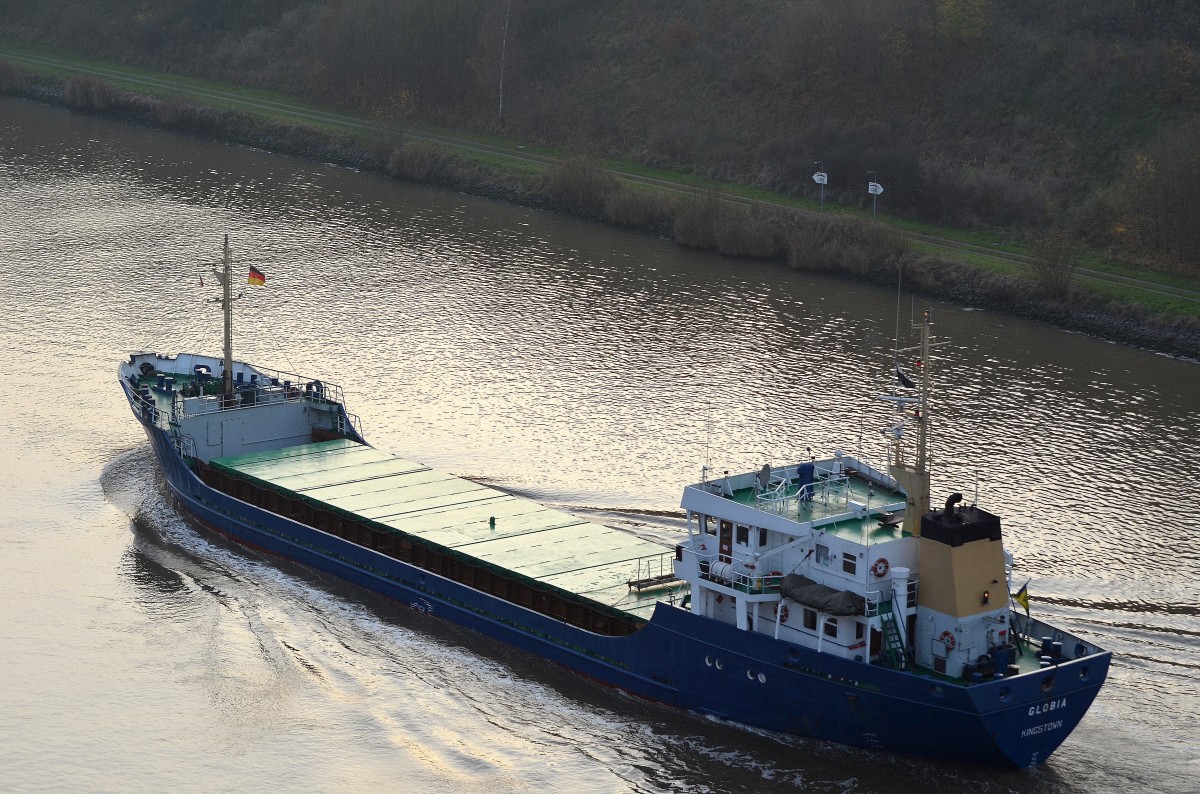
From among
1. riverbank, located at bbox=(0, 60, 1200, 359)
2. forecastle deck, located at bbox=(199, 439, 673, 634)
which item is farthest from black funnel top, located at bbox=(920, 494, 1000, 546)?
riverbank, located at bbox=(0, 60, 1200, 359)

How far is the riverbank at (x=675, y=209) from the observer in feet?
221

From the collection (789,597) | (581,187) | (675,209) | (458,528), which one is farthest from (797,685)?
(581,187)

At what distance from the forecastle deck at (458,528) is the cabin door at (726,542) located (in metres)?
2.72

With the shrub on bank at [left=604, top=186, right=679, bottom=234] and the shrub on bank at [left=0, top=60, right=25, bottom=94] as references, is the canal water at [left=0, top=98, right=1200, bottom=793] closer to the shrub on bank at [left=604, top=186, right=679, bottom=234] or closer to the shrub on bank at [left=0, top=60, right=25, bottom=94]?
the shrub on bank at [left=604, top=186, right=679, bottom=234]

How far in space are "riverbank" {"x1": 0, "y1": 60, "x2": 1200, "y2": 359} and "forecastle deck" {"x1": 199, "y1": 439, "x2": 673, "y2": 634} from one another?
35.1 m

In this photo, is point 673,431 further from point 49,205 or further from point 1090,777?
point 49,205

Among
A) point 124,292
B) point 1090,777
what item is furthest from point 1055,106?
point 1090,777

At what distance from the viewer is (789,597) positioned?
31781 millimetres

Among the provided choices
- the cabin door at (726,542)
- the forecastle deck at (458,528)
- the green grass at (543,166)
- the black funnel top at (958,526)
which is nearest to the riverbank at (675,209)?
the green grass at (543,166)

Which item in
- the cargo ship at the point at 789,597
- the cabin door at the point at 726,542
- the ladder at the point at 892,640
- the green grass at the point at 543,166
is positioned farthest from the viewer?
the green grass at the point at 543,166

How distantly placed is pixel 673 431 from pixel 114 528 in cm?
1882

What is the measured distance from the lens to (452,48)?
10469cm

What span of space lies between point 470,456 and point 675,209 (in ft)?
119

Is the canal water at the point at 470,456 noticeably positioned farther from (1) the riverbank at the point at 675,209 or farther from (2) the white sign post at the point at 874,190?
(2) the white sign post at the point at 874,190
